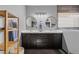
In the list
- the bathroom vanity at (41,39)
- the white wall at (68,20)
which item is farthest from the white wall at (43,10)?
the bathroom vanity at (41,39)

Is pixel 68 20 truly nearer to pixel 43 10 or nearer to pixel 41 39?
pixel 43 10

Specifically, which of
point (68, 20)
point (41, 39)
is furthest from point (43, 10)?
point (41, 39)

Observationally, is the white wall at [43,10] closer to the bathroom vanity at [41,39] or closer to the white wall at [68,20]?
the white wall at [68,20]

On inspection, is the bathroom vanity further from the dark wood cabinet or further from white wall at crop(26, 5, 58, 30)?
white wall at crop(26, 5, 58, 30)

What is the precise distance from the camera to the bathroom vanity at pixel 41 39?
5.26 m

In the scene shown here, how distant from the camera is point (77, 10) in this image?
5.68 meters

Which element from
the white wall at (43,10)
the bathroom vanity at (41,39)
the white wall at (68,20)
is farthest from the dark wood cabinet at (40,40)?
the white wall at (43,10)

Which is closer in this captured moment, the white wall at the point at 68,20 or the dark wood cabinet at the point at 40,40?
the dark wood cabinet at the point at 40,40

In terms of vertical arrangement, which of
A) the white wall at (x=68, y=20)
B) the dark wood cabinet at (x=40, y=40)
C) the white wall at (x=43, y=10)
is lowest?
the dark wood cabinet at (x=40, y=40)

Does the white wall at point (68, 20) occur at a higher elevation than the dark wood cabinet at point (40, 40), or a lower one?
higher

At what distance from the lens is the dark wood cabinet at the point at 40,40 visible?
5268mm

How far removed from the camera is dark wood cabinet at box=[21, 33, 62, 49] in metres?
5.27

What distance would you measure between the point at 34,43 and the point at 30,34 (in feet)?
1.20
